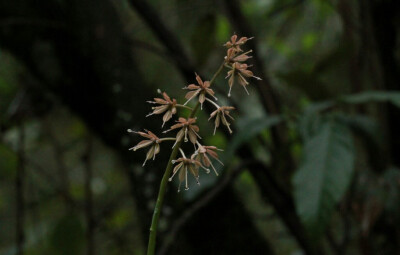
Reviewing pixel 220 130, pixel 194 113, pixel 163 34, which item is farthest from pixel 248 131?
pixel 194 113

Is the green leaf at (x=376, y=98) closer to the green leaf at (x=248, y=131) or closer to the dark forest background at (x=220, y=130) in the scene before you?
the dark forest background at (x=220, y=130)

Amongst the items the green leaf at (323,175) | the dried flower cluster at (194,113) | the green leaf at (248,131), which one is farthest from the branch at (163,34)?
the dried flower cluster at (194,113)

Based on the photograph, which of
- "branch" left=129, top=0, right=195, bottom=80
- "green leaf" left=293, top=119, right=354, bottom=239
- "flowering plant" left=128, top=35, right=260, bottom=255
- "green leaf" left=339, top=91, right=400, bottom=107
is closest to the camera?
"flowering plant" left=128, top=35, right=260, bottom=255

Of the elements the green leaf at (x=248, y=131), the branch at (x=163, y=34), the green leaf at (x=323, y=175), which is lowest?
the green leaf at (x=323, y=175)

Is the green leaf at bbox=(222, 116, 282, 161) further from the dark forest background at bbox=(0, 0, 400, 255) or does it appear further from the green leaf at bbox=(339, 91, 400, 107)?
Result: the green leaf at bbox=(339, 91, 400, 107)

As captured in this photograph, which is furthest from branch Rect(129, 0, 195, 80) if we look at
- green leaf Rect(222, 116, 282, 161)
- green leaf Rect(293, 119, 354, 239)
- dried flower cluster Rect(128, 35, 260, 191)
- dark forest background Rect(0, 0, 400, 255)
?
dried flower cluster Rect(128, 35, 260, 191)

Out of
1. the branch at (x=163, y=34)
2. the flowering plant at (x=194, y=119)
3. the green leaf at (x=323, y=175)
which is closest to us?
the flowering plant at (x=194, y=119)

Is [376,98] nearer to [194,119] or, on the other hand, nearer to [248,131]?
[248,131]

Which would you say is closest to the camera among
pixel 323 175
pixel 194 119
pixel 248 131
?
pixel 194 119

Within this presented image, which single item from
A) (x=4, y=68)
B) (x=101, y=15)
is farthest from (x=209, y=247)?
(x=4, y=68)
